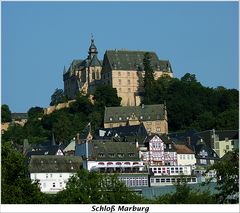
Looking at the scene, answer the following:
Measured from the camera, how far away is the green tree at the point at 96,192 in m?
29.4

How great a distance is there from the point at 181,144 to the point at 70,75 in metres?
52.2

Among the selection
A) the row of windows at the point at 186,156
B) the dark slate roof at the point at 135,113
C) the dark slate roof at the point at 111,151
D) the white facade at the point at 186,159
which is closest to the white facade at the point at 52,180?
the dark slate roof at the point at 111,151

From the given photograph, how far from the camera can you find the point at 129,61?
117062mm

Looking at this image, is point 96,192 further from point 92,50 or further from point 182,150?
point 92,50

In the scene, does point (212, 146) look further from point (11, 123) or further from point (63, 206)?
point (63, 206)

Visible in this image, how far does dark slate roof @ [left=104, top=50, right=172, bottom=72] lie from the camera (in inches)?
4557

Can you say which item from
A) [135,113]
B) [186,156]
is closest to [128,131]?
[186,156]

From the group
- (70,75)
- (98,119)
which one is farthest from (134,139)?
(70,75)

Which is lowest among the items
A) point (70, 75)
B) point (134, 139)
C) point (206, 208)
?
point (206, 208)

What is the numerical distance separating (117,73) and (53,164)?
5352 cm

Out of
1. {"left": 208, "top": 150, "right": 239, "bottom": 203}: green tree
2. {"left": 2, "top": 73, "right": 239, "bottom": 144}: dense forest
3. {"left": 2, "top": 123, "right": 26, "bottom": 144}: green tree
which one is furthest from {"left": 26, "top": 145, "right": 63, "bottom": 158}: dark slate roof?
{"left": 208, "top": 150, "right": 239, "bottom": 203}: green tree

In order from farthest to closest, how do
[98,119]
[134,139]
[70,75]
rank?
[70,75]
[98,119]
[134,139]

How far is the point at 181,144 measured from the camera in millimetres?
75625

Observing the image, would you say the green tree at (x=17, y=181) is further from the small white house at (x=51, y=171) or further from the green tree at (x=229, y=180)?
the small white house at (x=51, y=171)
